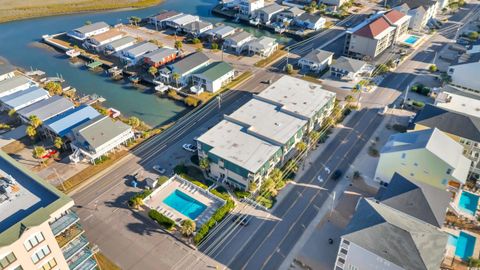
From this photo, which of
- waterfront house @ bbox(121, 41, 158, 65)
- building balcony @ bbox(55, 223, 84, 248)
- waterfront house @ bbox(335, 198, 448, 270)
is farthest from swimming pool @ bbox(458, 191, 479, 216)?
waterfront house @ bbox(121, 41, 158, 65)

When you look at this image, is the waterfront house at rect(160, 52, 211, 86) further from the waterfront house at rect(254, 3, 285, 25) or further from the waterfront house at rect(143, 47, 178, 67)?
the waterfront house at rect(254, 3, 285, 25)

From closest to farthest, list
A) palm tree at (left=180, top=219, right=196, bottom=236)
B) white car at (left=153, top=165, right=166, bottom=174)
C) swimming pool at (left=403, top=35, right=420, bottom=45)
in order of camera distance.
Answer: palm tree at (left=180, top=219, right=196, bottom=236), white car at (left=153, top=165, right=166, bottom=174), swimming pool at (left=403, top=35, right=420, bottom=45)

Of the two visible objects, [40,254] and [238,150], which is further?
[238,150]

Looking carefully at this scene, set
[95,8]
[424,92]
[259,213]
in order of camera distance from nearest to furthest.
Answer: [259,213] < [424,92] < [95,8]

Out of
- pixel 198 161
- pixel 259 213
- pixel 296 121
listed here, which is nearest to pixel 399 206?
pixel 259 213

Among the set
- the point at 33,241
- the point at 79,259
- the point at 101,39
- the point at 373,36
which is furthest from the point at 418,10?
the point at 33,241

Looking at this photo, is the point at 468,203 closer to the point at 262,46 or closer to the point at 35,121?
the point at 262,46

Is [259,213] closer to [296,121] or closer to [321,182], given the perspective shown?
[321,182]
